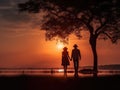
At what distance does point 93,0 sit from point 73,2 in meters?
2.07

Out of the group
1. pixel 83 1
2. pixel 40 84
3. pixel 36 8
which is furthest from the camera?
pixel 36 8

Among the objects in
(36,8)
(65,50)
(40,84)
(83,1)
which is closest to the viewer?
(40,84)

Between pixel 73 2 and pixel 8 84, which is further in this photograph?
pixel 73 2

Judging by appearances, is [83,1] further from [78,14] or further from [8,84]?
[8,84]

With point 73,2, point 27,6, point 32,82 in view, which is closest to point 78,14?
point 73,2

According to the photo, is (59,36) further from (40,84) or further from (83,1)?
(40,84)

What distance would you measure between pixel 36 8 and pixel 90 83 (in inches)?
843

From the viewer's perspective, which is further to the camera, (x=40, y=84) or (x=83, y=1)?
(x=83, y=1)

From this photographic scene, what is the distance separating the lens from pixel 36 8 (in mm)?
50188

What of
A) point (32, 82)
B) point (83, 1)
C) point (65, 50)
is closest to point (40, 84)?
point (32, 82)

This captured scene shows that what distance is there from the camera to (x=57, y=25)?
50812 millimetres

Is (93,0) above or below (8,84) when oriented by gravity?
above

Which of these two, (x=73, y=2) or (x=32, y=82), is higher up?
(x=73, y=2)

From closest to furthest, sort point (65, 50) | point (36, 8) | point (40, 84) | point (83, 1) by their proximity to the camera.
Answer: point (40, 84)
point (65, 50)
point (83, 1)
point (36, 8)
